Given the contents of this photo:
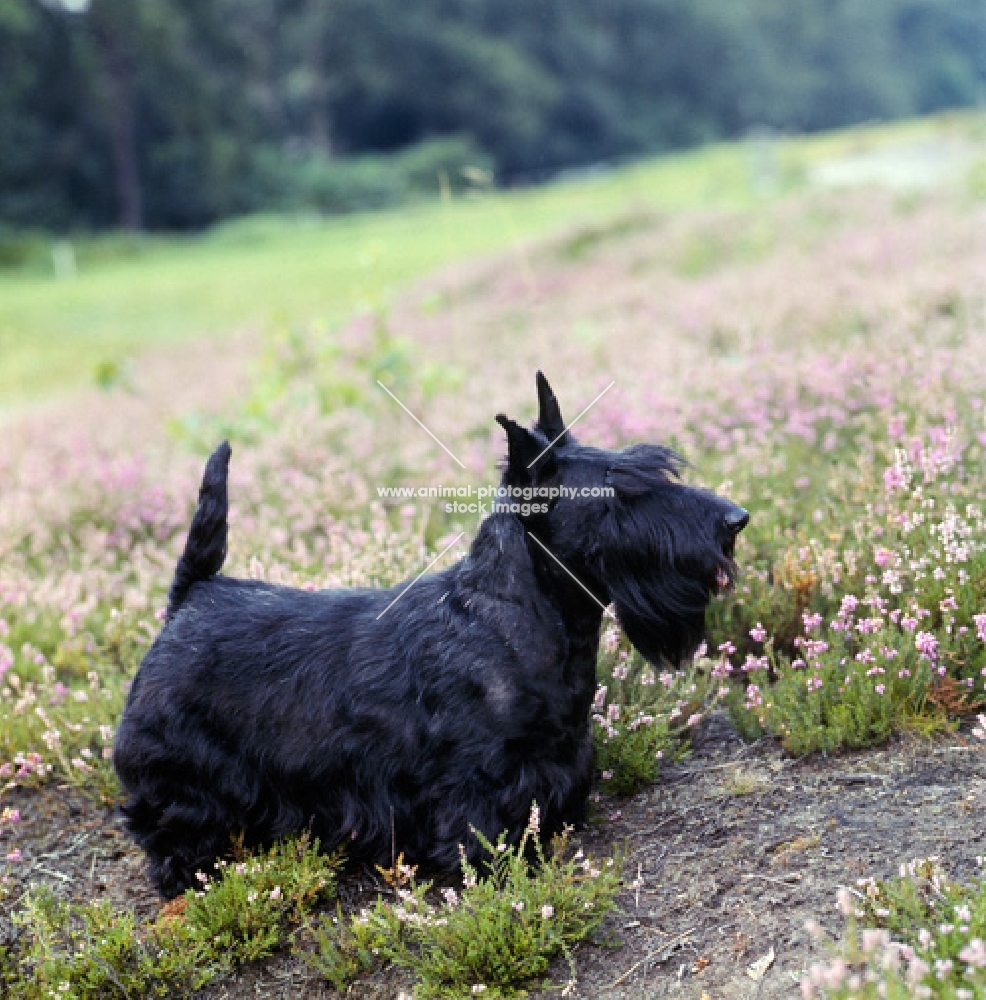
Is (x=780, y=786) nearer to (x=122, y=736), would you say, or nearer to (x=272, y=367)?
(x=122, y=736)

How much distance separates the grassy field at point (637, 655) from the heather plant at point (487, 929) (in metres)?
0.01

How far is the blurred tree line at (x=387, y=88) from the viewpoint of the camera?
151ft

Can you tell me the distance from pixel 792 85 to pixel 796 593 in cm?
8665

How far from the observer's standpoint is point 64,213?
149 feet

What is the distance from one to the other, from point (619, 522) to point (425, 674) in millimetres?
Result: 780

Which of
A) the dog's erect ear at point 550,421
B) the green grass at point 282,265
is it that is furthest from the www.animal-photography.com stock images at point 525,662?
the green grass at point 282,265

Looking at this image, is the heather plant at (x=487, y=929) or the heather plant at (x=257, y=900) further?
the heather plant at (x=257, y=900)

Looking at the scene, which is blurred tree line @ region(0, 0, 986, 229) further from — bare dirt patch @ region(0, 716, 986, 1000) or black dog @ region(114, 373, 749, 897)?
bare dirt patch @ region(0, 716, 986, 1000)

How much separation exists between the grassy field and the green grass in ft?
5.94

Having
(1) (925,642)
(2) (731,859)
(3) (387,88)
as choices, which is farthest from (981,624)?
(3) (387,88)

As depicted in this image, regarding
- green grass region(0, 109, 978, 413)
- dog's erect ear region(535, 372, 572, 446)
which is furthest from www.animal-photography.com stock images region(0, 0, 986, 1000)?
green grass region(0, 109, 978, 413)

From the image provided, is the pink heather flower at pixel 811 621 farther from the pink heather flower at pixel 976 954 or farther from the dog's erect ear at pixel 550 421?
the pink heather flower at pixel 976 954

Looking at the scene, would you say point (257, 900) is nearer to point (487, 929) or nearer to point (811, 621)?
point (487, 929)

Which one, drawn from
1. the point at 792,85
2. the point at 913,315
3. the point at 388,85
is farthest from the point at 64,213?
the point at 792,85
